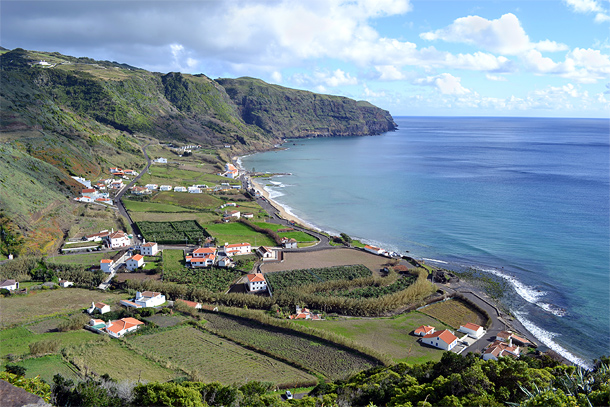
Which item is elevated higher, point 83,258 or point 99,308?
point 83,258

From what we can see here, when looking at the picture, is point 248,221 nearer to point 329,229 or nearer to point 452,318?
point 329,229

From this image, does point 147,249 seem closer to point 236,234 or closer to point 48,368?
point 236,234

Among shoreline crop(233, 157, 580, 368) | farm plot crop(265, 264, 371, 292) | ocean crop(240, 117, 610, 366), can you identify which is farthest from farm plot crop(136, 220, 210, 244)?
shoreline crop(233, 157, 580, 368)

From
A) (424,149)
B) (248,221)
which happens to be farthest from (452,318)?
(424,149)

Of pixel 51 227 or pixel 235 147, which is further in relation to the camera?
pixel 235 147

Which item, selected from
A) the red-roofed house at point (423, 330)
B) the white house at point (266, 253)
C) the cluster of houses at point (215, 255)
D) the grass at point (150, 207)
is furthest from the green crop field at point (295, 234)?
the red-roofed house at point (423, 330)

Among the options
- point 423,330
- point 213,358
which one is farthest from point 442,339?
point 213,358
